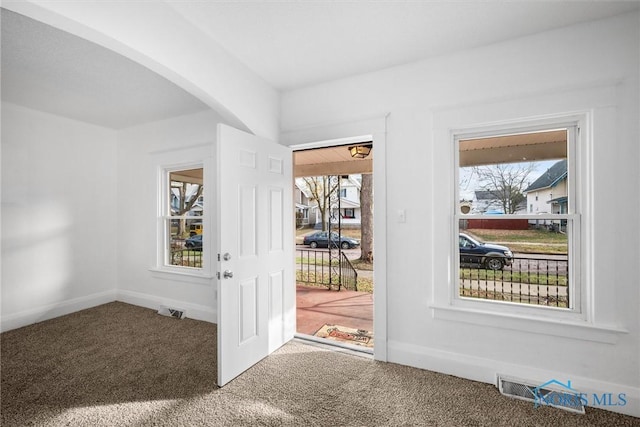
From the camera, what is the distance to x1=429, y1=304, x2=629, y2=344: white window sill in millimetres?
2047

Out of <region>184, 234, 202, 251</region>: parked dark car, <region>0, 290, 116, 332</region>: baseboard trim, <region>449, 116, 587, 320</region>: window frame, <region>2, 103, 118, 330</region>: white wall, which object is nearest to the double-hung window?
<region>184, 234, 202, 251</region>: parked dark car

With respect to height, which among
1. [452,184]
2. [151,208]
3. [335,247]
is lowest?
[335,247]

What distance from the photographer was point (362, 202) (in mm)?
7984

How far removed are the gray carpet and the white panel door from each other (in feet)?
0.82

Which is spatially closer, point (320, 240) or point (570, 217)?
point (570, 217)

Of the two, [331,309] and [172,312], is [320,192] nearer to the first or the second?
[331,309]

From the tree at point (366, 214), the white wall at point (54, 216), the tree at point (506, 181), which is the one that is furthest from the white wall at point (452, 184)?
the tree at point (366, 214)

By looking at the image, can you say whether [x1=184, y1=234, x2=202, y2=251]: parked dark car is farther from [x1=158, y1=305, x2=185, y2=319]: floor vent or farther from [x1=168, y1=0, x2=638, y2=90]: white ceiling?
[x1=168, y1=0, x2=638, y2=90]: white ceiling

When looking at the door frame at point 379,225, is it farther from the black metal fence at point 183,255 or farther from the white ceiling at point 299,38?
the black metal fence at point 183,255

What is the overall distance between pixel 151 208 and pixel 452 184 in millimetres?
3845

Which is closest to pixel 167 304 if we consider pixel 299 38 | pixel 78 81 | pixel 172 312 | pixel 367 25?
pixel 172 312

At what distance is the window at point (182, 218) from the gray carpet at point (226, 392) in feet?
4.06

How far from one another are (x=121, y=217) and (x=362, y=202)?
212 inches

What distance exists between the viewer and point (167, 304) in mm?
4039
